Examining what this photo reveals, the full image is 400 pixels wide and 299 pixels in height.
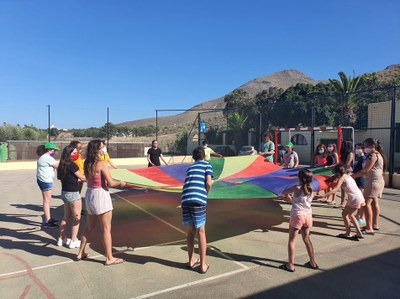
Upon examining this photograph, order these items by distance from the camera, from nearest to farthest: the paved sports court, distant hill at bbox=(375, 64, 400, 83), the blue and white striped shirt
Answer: the paved sports court, the blue and white striped shirt, distant hill at bbox=(375, 64, 400, 83)

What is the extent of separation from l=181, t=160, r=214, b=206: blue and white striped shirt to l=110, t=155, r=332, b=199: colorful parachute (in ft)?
3.28

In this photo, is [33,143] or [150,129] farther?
[150,129]

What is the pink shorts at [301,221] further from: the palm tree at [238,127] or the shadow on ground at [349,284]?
the palm tree at [238,127]

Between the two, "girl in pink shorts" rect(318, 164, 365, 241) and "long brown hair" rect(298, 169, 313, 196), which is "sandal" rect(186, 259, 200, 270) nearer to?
"long brown hair" rect(298, 169, 313, 196)

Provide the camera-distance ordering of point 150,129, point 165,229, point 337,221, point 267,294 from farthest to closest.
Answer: point 150,129, point 337,221, point 165,229, point 267,294

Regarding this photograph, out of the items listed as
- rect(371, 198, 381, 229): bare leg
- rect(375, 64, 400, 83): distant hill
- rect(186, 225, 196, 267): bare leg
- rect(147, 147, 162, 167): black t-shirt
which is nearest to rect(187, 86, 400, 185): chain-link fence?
rect(147, 147, 162, 167): black t-shirt

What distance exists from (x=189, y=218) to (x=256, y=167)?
4.52m

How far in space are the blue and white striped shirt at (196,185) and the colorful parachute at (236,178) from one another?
3.28ft

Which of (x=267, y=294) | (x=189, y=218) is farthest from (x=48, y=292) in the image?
(x=267, y=294)

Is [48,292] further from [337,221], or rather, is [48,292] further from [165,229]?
[337,221]

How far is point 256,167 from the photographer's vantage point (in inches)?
326

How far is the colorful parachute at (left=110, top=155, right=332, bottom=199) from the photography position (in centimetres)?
539

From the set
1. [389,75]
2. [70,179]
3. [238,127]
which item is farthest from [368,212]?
[389,75]

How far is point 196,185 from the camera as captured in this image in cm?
400
